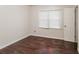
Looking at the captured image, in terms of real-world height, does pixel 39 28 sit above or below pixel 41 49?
above

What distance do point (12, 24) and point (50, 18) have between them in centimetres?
200

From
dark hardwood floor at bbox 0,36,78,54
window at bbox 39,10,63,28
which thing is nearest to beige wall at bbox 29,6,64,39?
window at bbox 39,10,63,28

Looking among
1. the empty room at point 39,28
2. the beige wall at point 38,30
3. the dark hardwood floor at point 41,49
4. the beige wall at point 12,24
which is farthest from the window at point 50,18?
the dark hardwood floor at point 41,49

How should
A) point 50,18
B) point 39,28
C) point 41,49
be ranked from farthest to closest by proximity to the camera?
point 39,28
point 50,18
point 41,49

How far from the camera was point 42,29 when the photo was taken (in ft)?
18.2

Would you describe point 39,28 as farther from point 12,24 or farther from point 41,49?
point 41,49

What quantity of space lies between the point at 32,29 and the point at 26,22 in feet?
2.05

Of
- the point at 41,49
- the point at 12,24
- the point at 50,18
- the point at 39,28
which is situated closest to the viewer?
the point at 41,49

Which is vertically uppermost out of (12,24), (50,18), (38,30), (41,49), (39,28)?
(50,18)

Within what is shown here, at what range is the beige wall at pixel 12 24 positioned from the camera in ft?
12.0

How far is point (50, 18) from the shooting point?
5.27 metres

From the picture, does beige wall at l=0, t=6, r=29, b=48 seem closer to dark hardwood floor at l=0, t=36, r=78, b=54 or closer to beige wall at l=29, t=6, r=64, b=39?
dark hardwood floor at l=0, t=36, r=78, b=54

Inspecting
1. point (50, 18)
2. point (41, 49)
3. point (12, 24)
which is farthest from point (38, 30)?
point (41, 49)

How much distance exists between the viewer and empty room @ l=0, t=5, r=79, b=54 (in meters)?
3.73
